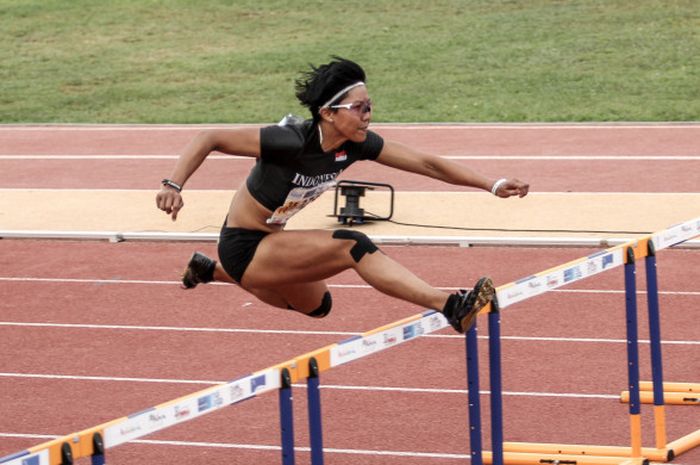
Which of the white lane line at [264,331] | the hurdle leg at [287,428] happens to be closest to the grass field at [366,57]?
the white lane line at [264,331]

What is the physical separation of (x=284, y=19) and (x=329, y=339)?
1948cm

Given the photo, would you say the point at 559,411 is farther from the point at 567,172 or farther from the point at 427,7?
the point at 427,7

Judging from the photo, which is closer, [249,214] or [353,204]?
[249,214]

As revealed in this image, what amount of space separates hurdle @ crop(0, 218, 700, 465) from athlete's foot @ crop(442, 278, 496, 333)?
0.27 ft

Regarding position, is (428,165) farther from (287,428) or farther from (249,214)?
(287,428)

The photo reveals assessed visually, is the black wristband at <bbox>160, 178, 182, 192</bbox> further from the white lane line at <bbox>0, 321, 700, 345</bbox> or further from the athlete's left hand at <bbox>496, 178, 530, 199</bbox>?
the white lane line at <bbox>0, 321, 700, 345</bbox>

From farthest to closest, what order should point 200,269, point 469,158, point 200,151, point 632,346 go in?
point 469,158 < point 200,269 < point 632,346 < point 200,151

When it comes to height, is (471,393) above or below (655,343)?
below

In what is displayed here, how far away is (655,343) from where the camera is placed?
705 cm

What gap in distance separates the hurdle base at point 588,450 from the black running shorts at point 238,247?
1.90 metres

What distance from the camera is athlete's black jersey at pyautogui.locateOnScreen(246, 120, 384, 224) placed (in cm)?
630

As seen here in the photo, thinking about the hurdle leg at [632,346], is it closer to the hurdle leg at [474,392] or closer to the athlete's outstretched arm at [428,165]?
the athlete's outstretched arm at [428,165]

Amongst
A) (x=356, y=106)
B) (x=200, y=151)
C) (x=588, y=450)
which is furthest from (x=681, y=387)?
(x=200, y=151)

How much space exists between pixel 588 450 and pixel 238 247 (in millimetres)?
2235
